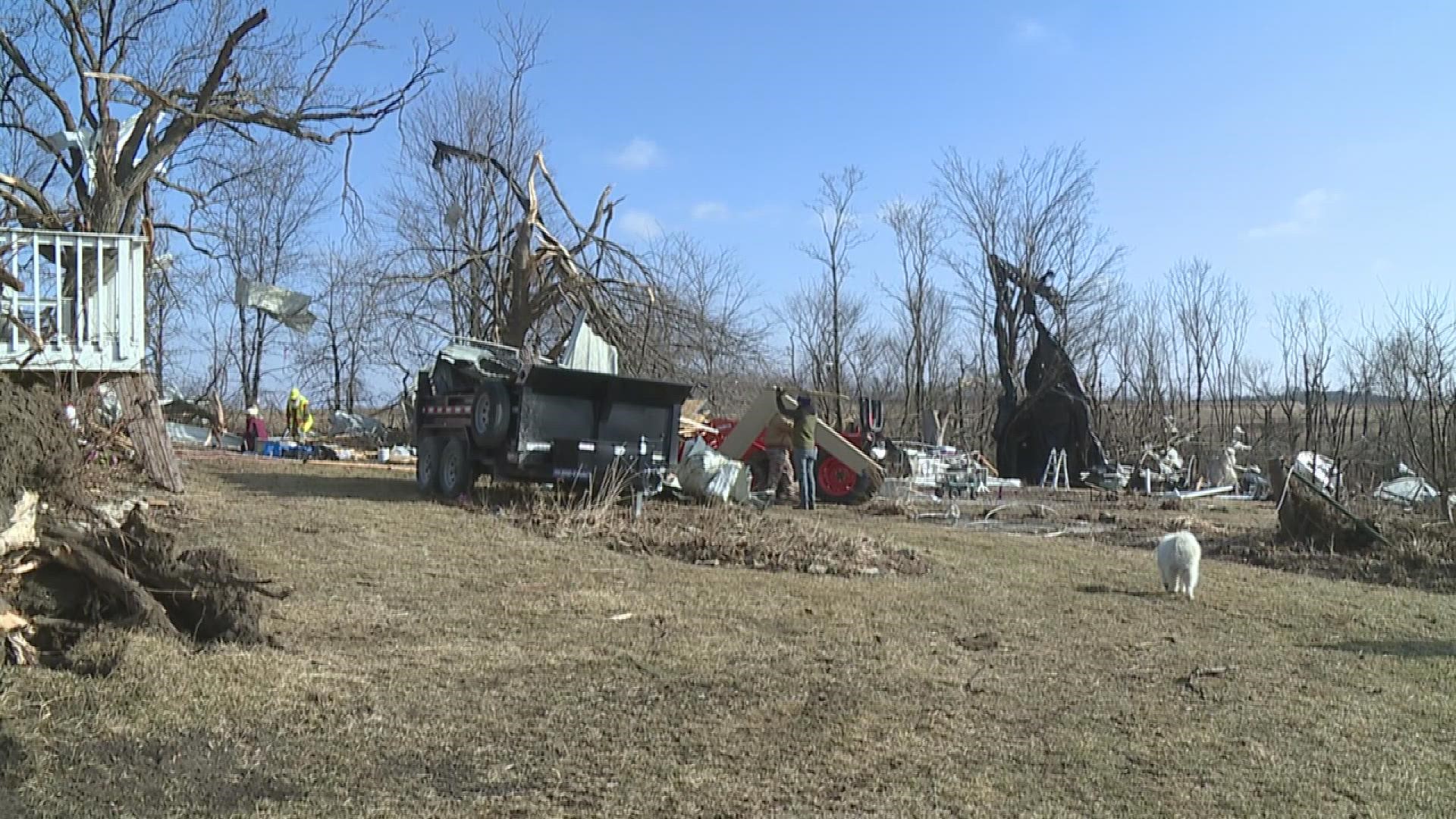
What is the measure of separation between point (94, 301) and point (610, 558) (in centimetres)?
482

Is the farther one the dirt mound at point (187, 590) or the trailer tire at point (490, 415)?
the trailer tire at point (490, 415)

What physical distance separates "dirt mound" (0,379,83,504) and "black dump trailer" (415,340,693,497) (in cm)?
510

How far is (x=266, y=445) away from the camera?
2177 cm

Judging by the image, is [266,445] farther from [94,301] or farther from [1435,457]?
[1435,457]

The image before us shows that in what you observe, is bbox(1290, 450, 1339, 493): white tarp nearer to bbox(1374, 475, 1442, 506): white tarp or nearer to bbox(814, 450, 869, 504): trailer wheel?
bbox(1374, 475, 1442, 506): white tarp

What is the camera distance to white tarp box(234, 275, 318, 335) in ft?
57.1

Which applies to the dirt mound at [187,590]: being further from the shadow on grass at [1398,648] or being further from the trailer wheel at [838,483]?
the trailer wheel at [838,483]

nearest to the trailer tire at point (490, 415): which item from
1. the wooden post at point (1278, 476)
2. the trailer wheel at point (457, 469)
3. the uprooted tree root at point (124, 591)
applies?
the trailer wheel at point (457, 469)

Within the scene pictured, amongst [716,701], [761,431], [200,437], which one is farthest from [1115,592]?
[200,437]

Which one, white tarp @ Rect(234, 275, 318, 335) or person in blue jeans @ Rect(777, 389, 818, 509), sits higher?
white tarp @ Rect(234, 275, 318, 335)

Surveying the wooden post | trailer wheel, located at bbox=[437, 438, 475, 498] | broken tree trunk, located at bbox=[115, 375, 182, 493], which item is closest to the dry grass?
broken tree trunk, located at bbox=[115, 375, 182, 493]

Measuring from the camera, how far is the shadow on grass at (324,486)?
41.3 ft

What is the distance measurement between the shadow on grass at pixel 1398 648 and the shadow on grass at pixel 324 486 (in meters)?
9.34

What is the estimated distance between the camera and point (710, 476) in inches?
527
